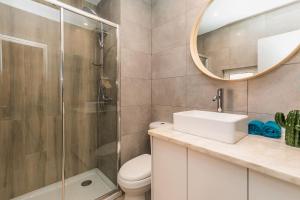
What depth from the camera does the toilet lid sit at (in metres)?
1.21

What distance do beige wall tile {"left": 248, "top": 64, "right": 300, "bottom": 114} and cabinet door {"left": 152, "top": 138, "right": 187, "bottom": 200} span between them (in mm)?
634

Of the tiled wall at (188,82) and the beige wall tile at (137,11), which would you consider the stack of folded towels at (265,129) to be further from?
the beige wall tile at (137,11)

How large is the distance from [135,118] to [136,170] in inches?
Answer: 22.6

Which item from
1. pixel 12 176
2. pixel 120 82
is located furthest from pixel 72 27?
pixel 12 176

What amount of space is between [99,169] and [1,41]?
1670 mm

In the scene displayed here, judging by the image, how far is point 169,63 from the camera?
5.19ft

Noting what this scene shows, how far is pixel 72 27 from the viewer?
5.25 ft

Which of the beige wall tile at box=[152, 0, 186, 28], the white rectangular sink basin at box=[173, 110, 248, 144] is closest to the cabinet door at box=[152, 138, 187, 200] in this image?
the white rectangular sink basin at box=[173, 110, 248, 144]

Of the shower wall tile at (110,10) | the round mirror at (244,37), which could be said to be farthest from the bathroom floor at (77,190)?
the shower wall tile at (110,10)

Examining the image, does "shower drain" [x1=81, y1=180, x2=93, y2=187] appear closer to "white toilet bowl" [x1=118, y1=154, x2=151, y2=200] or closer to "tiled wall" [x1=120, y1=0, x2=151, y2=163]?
"tiled wall" [x1=120, y1=0, x2=151, y2=163]

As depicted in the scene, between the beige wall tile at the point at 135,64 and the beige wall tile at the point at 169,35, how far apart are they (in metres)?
0.17

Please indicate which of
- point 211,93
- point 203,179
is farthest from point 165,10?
point 203,179

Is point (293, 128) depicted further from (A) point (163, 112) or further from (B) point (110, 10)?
(B) point (110, 10)

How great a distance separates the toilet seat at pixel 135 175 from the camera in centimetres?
118
